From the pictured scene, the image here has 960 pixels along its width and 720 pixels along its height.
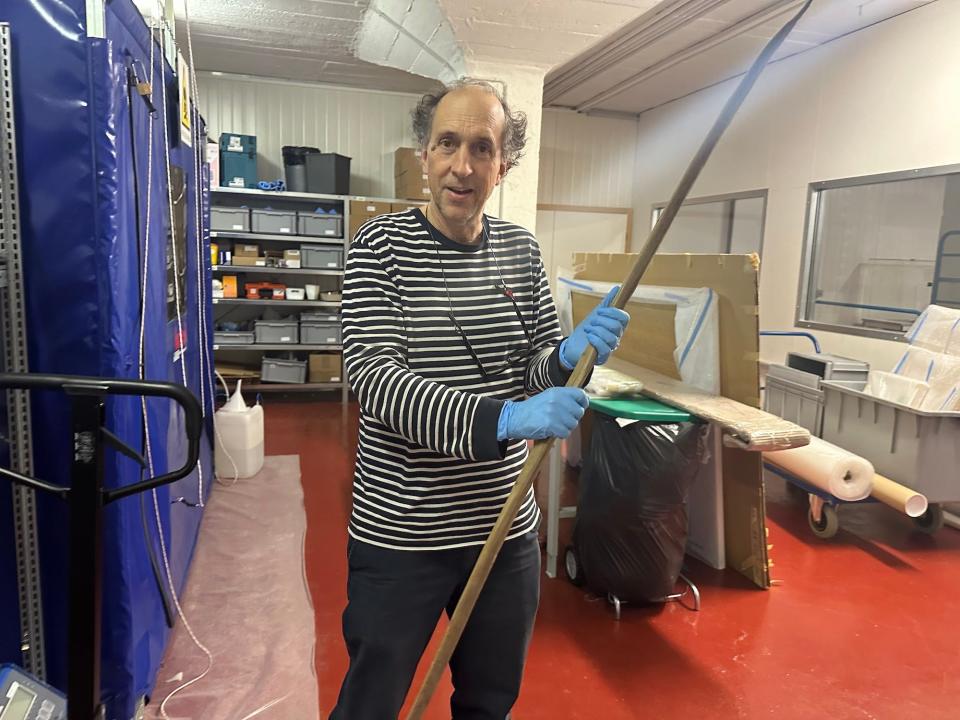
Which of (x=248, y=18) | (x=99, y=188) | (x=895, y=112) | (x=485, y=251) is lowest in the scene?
(x=485, y=251)

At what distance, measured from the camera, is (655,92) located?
615 centimetres

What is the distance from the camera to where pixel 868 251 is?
4828 millimetres

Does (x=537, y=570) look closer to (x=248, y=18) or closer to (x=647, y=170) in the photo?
(x=248, y=18)

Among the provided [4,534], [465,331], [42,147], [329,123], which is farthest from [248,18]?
[465,331]

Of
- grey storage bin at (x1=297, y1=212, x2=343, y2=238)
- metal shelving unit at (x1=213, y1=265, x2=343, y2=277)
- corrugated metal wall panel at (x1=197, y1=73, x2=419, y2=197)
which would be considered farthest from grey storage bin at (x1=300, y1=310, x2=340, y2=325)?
corrugated metal wall panel at (x1=197, y1=73, x2=419, y2=197)

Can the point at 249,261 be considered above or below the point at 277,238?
below

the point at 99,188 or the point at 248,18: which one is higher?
the point at 248,18

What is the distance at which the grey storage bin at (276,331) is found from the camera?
214 inches

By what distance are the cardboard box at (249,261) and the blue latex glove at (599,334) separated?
4679 mm

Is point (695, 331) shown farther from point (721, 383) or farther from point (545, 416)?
point (545, 416)

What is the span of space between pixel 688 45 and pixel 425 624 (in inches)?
193

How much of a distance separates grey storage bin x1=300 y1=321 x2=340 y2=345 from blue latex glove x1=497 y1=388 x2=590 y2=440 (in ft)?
15.5

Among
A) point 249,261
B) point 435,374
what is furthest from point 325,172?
point 435,374

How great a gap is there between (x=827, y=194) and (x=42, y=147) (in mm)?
4755
